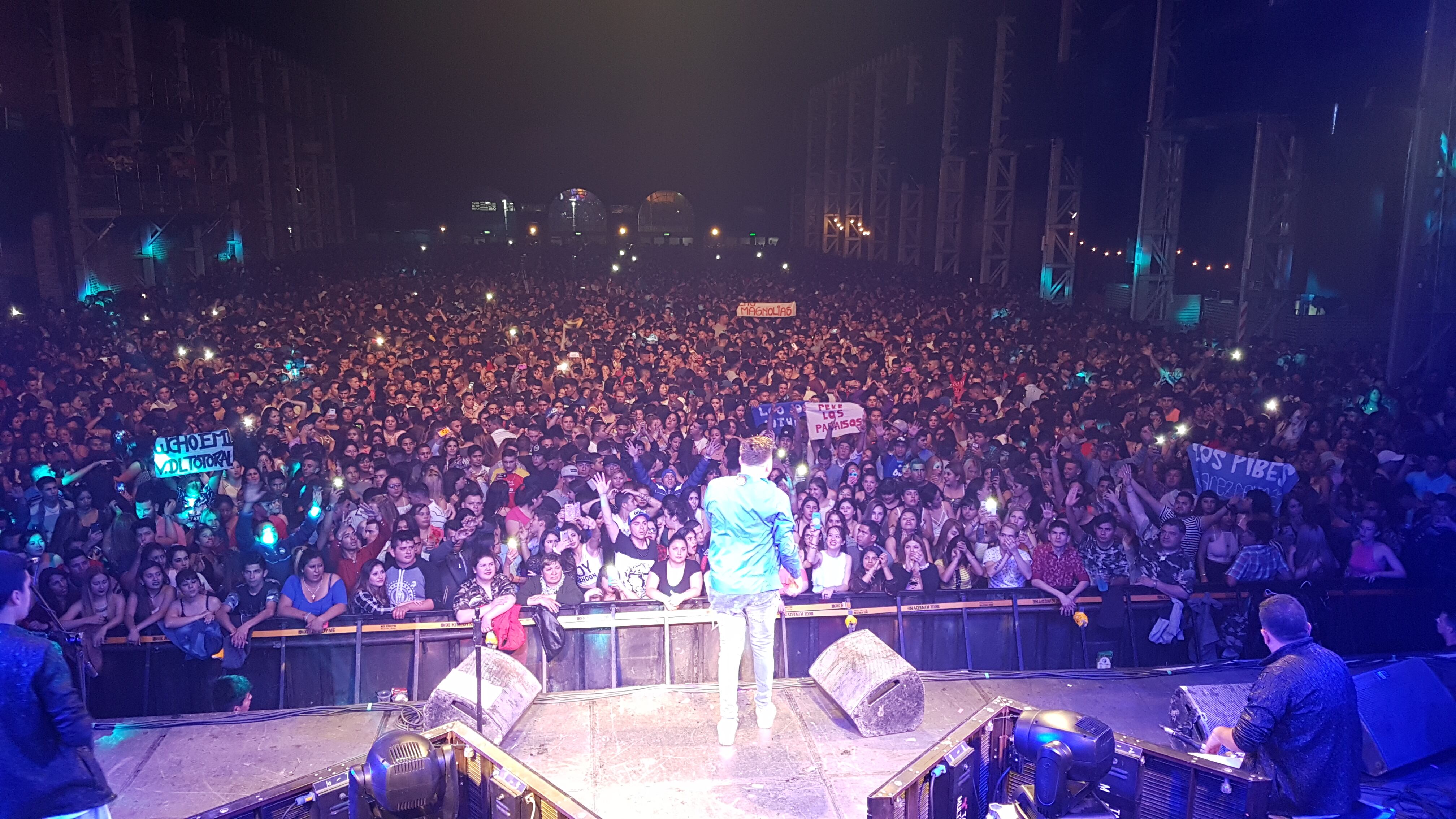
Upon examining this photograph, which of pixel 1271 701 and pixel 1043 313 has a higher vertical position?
pixel 1043 313

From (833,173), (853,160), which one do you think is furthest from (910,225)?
(833,173)

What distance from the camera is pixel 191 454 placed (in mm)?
8711

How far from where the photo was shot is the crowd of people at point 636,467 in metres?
6.84

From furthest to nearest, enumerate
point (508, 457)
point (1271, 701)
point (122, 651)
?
point (508, 457) < point (122, 651) < point (1271, 701)

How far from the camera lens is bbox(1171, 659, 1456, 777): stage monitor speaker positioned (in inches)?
212

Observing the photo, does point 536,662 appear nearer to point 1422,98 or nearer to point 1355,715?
point 1355,715

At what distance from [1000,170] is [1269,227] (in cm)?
1204

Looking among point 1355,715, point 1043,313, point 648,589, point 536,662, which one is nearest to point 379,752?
point 536,662

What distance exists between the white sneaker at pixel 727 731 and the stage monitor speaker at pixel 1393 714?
2.68 m

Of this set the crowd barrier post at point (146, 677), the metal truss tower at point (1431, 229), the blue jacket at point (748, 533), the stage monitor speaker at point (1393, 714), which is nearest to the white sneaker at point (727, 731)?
the blue jacket at point (748, 533)

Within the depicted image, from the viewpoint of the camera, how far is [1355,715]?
4047 millimetres

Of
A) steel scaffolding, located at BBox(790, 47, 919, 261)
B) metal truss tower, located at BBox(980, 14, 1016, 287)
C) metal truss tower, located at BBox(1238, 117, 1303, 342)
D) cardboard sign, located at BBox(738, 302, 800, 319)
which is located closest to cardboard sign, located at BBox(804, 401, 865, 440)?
cardboard sign, located at BBox(738, 302, 800, 319)

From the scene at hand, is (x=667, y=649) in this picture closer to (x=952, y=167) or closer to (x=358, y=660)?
(x=358, y=660)

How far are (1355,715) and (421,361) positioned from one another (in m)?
13.3
